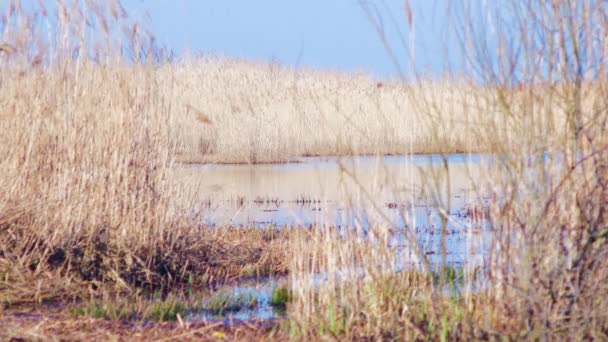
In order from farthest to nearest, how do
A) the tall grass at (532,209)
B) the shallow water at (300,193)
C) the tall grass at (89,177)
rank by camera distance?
the tall grass at (89,177) → the shallow water at (300,193) → the tall grass at (532,209)

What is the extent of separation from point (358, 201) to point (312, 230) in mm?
2439

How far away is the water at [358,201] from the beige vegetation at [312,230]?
146mm

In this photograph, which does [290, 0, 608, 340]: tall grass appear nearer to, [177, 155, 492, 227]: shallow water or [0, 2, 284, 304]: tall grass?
[177, 155, 492, 227]: shallow water

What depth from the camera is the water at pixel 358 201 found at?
17.0 ft

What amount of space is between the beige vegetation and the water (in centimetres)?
15

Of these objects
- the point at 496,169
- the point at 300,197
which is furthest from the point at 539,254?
the point at 300,197

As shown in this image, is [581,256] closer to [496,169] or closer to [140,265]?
[496,169]

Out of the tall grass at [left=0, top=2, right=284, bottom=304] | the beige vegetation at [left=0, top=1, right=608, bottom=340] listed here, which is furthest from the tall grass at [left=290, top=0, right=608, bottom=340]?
the tall grass at [left=0, top=2, right=284, bottom=304]

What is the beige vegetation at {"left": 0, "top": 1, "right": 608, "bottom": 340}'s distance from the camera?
4699 millimetres

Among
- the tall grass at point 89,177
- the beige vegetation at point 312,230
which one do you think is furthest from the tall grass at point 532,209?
the tall grass at point 89,177

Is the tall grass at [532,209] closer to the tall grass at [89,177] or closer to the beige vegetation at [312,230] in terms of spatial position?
the beige vegetation at [312,230]

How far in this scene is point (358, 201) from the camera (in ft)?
17.8

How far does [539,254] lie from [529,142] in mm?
595

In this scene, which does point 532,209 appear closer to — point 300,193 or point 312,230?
point 312,230
